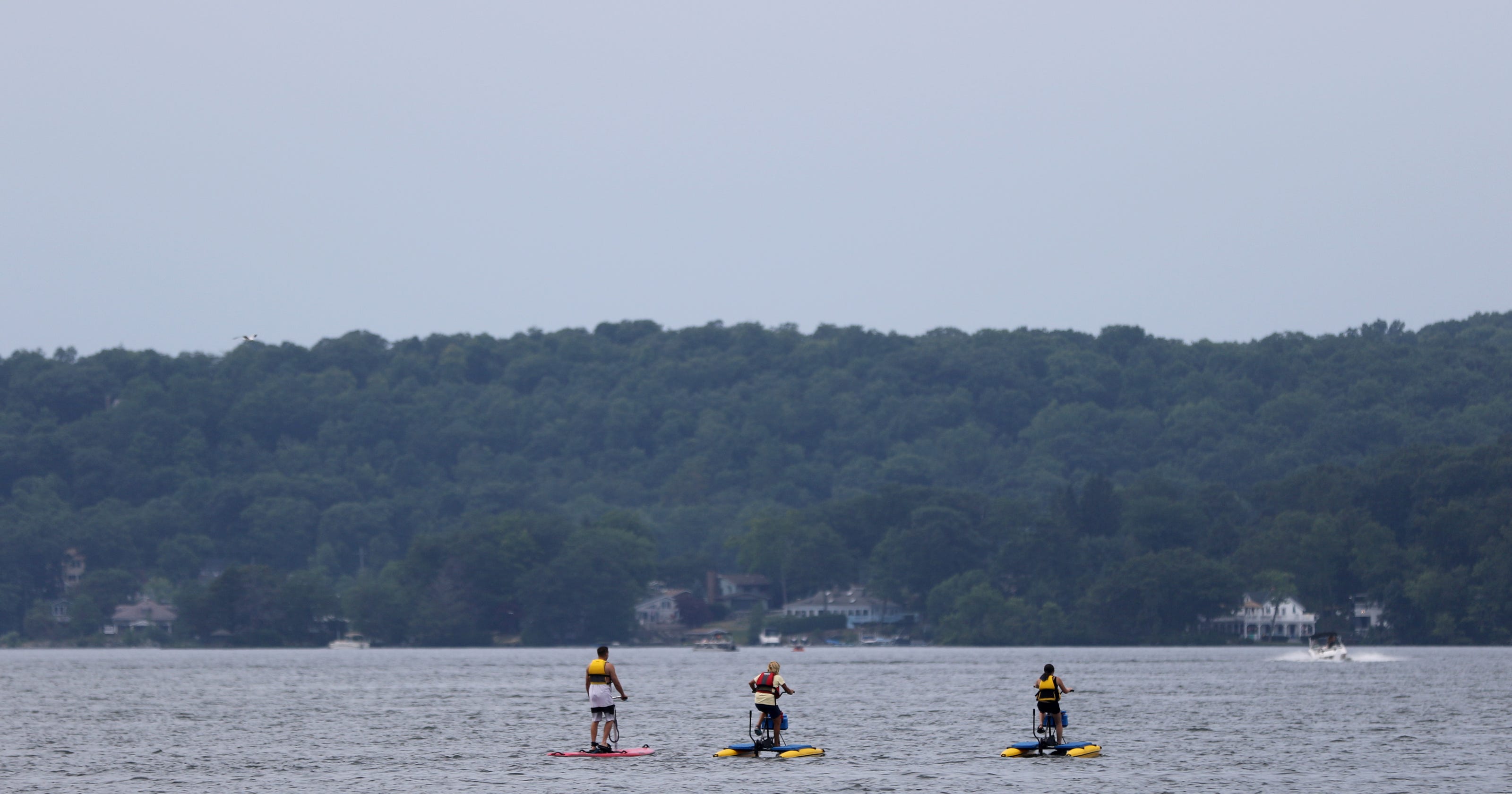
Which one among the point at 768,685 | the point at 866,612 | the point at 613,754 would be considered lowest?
the point at 613,754

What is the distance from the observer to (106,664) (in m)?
139

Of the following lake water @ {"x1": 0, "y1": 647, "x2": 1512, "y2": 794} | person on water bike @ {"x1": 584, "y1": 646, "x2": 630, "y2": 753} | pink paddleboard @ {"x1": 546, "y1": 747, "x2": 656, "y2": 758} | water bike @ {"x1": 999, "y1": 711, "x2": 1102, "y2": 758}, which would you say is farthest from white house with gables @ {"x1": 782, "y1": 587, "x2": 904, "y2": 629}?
person on water bike @ {"x1": 584, "y1": 646, "x2": 630, "y2": 753}

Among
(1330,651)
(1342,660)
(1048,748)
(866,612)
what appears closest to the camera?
(1048,748)

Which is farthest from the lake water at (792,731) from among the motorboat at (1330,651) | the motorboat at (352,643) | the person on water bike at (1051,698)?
the motorboat at (352,643)

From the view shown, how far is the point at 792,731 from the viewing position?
5631 centimetres

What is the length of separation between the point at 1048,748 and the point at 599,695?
421 inches

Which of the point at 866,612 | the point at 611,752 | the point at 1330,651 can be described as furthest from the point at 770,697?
the point at 866,612

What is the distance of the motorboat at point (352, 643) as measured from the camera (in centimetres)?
18850

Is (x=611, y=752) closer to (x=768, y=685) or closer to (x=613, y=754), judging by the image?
(x=613, y=754)

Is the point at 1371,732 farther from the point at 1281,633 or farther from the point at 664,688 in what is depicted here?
the point at 1281,633

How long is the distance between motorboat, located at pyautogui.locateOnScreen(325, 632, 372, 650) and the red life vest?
14916cm

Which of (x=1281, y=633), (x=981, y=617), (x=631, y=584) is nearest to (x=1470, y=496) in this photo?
(x=1281, y=633)

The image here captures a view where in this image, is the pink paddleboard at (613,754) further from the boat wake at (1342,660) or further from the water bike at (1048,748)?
the boat wake at (1342,660)

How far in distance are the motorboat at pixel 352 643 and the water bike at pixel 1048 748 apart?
148957mm
